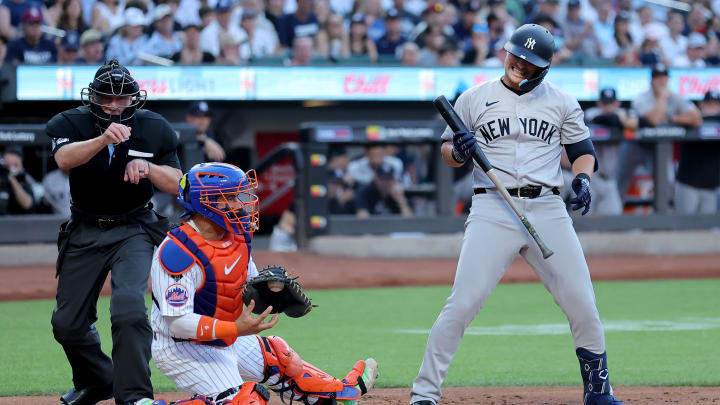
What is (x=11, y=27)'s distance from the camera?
13672 mm

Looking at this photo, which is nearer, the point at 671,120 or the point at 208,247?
the point at 208,247

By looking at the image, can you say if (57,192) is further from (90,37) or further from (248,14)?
(248,14)

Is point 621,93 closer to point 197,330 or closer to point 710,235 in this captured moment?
point 710,235

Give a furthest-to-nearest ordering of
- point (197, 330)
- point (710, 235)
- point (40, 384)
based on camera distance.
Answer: point (710, 235)
point (40, 384)
point (197, 330)

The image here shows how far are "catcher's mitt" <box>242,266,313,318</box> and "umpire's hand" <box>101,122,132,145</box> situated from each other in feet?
3.08

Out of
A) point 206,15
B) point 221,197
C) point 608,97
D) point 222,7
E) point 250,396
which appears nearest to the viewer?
point 250,396

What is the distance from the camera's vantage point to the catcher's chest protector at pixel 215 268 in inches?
181

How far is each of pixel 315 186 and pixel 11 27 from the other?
447cm

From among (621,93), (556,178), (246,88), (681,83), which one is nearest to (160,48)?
(246,88)

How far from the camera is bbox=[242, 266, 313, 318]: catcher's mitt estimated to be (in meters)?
4.58

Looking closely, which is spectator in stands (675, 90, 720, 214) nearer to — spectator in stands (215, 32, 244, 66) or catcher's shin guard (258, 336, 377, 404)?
spectator in stands (215, 32, 244, 66)

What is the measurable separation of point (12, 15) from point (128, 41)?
161 cm

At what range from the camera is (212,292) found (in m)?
4.64

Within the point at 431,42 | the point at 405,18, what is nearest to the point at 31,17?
the point at 431,42
